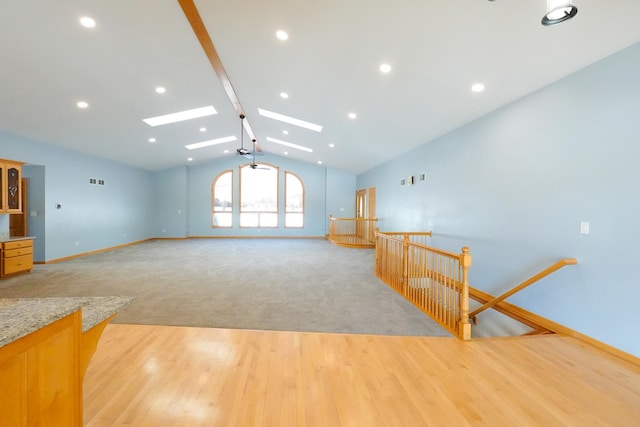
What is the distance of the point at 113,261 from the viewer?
677cm

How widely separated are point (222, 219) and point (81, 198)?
16.6ft

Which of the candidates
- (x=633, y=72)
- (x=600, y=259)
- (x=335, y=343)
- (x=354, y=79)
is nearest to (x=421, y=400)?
(x=335, y=343)

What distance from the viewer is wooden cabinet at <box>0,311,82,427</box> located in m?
0.90

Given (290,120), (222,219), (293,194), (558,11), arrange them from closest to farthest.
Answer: (558,11) < (290,120) < (222,219) < (293,194)

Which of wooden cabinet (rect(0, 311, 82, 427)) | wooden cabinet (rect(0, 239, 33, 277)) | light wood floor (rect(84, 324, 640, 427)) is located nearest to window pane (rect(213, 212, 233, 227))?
wooden cabinet (rect(0, 239, 33, 277))

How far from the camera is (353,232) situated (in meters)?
11.8

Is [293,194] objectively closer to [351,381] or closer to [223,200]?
[223,200]

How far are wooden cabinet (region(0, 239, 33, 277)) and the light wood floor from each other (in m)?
4.28

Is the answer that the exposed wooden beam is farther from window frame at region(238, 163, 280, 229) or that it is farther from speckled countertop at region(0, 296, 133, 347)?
window frame at region(238, 163, 280, 229)

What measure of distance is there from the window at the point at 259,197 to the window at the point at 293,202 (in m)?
0.48

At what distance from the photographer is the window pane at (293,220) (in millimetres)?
12273

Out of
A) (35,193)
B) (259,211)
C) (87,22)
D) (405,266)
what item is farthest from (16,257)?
(259,211)

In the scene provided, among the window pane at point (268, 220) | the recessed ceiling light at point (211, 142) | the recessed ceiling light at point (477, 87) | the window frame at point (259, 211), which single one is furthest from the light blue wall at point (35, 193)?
the recessed ceiling light at point (477, 87)

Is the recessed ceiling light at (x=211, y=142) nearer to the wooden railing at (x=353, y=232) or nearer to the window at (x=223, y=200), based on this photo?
the window at (x=223, y=200)
